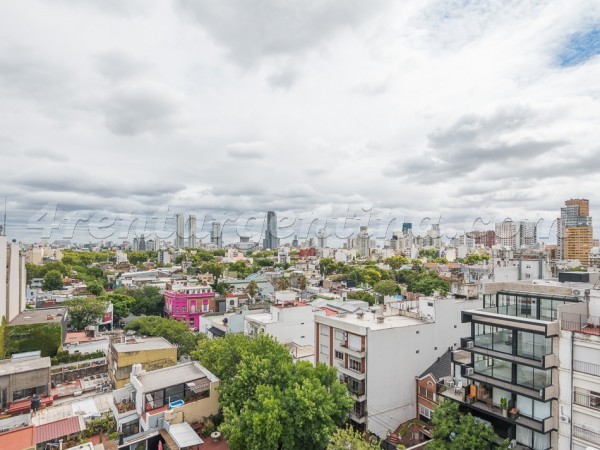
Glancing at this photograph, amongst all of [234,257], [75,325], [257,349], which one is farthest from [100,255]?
[257,349]

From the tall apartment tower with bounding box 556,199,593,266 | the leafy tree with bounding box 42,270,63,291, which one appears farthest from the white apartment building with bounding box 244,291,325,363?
the tall apartment tower with bounding box 556,199,593,266

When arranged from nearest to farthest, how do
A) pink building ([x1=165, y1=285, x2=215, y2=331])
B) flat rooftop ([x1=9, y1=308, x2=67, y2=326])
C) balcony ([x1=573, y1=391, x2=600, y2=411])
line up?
1. balcony ([x1=573, y1=391, x2=600, y2=411])
2. flat rooftop ([x1=9, y1=308, x2=67, y2=326])
3. pink building ([x1=165, y1=285, x2=215, y2=331])

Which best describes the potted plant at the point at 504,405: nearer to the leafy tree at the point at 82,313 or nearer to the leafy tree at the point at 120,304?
the leafy tree at the point at 82,313

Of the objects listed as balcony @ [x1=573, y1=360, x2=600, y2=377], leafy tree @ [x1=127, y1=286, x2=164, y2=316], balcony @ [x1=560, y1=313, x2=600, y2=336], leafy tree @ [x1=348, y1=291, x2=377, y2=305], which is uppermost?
balcony @ [x1=560, y1=313, x2=600, y2=336]

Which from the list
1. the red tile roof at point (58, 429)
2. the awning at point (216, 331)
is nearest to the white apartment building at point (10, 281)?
the red tile roof at point (58, 429)

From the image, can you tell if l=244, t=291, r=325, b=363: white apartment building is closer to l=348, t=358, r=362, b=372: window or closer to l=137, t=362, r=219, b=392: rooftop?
l=348, t=358, r=362, b=372: window
